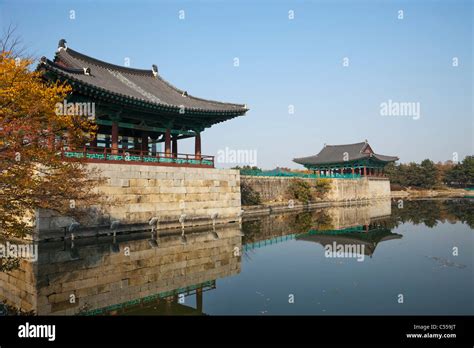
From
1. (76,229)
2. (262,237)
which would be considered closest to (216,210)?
(262,237)

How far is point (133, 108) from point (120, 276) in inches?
455

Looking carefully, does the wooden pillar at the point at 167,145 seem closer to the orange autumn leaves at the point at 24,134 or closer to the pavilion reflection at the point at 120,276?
the pavilion reflection at the point at 120,276

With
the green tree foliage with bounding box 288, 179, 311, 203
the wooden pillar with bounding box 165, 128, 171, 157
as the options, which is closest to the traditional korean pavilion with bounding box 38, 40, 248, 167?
the wooden pillar with bounding box 165, 128, 171, 157

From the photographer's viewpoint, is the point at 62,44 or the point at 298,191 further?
the point at 298,191

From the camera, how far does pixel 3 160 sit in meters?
9.38

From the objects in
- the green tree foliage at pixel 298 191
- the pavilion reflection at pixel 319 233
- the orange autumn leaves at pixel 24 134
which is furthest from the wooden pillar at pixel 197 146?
the green tree foliage at pixel 298 191

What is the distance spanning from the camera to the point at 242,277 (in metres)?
11.1

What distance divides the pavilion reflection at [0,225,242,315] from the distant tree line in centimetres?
6313

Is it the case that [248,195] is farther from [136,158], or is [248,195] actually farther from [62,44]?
[62,44]

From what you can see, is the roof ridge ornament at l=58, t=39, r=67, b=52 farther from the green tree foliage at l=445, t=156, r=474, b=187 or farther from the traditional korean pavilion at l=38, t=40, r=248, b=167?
the green tree foliage at l=445, t=156, r=474, b=187

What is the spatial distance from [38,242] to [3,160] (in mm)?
6640

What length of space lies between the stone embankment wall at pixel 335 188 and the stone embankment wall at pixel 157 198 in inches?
422

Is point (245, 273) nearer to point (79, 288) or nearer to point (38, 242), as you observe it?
point (79, 288)

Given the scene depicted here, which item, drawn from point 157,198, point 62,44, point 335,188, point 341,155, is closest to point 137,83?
point 62,44
